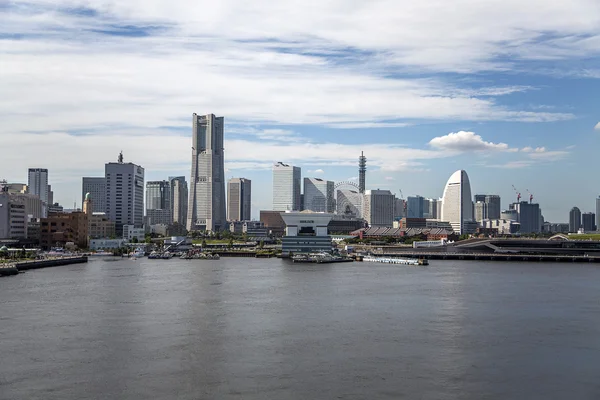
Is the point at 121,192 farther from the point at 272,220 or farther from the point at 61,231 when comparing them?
the point at 272,220

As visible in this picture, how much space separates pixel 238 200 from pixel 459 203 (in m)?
56.6

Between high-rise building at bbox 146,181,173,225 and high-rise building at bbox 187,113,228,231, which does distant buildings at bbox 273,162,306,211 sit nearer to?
high-rise building at bbox 187,113,228,231

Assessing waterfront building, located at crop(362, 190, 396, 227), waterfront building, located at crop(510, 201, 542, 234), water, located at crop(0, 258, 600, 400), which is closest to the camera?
water, located at crop(0, 258, 600, 400)

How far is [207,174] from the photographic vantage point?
465ft

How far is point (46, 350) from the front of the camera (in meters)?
17.7

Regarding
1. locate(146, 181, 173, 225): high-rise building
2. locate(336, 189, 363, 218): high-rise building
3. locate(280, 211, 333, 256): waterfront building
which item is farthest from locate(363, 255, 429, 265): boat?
locate(146, 181, 173, 225): high-rise building

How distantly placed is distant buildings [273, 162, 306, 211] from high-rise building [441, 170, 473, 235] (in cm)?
4002

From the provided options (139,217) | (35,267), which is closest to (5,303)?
(35,267)

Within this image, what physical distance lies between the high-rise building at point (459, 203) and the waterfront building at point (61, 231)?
87939 millimetres

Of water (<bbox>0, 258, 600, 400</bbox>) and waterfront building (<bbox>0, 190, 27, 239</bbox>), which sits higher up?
waterfront building (<bbox>0, 190, 27, 239</bbox>)

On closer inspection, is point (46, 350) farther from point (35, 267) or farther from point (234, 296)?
point (35, 267)

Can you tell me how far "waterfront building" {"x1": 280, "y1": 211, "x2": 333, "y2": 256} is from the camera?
63.2 m

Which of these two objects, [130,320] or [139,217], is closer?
[130,320]

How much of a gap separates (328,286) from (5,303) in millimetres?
15327
